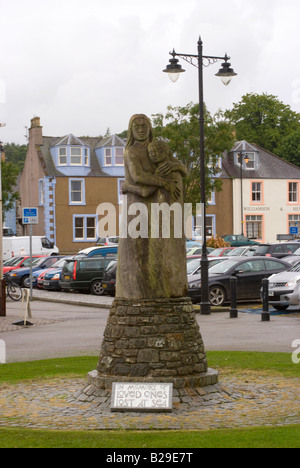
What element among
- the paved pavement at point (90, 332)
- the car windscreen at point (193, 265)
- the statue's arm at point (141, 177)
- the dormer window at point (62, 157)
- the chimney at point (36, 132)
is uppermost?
the chimney at point (36, 132)

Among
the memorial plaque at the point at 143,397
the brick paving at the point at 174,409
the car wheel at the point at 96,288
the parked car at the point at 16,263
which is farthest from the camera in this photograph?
the parked car at the point at 16,263

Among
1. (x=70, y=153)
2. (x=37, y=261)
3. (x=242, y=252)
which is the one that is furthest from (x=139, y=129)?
(x=70, y=153)

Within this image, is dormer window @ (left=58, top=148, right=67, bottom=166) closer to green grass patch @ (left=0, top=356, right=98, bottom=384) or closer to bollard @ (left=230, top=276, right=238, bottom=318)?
bollard @ (left=230, top=276, right=238, bottom=318)

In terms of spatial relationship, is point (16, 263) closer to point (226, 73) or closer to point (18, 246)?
point (18, 246)

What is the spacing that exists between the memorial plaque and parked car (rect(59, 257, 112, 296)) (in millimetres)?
22844

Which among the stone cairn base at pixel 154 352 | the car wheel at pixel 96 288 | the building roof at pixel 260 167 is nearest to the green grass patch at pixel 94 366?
the stone cairn base at pixel 154 352

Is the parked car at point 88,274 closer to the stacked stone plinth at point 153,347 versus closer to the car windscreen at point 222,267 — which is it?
the car windscreen at point 222,267

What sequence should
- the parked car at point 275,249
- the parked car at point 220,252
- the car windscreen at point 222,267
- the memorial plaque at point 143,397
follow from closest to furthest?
1. the memorial plaque at point 143,397
2. the car windscreen at point 222,267
3. the parked car at point 275,249
4. the parked car at point 220,252

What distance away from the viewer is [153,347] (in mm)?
10266

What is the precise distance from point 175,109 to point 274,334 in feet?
83.8

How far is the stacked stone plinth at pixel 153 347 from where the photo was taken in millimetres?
10234

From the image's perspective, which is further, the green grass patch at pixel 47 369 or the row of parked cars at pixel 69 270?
the row of parked cars at pixel 69 270

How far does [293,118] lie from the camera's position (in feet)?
265

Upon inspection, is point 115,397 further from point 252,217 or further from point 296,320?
point 252,217
